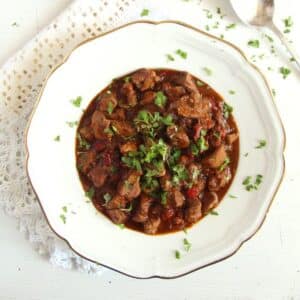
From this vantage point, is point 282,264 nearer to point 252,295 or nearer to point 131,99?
point 252,295

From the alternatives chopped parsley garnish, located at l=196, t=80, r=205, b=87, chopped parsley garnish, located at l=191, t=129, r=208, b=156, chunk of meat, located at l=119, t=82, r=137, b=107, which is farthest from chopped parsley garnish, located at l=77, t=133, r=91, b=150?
chopped parsley garnish, located at l=196, t=80, r=205, b=87

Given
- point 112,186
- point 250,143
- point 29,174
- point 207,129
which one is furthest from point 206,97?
point 29,174

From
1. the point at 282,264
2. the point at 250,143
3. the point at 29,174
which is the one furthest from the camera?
the point at 282,264

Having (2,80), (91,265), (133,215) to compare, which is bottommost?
(91,265)

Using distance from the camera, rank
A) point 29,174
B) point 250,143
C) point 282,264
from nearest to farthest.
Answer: point 29,174, point 250,143, point 282,264

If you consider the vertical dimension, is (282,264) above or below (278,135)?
below

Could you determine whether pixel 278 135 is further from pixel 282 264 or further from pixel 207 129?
pixel 282 264

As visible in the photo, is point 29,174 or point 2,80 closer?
point 29,174

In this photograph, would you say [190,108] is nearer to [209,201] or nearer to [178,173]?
[178,173]
